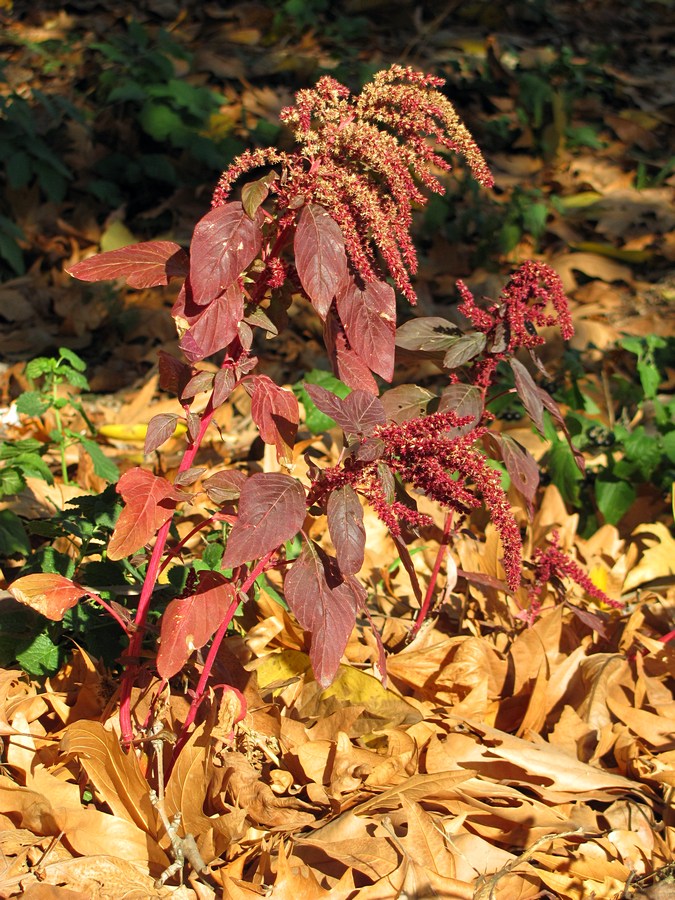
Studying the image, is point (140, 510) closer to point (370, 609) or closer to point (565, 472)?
point (370, 609)

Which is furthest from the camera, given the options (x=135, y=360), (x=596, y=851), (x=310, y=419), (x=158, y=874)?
(x=135, y=360)

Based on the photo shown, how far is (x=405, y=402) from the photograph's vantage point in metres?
2.12

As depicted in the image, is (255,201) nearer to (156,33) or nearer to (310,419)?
(310,419)

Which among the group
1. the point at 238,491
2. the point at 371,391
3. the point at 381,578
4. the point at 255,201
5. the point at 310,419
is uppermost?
the point at 255,201

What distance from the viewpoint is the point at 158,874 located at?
1744 mm

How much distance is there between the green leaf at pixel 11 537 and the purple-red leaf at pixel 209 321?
3.06 ft

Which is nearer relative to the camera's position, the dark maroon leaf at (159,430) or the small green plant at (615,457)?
the dark maroon leaf at (159,430)

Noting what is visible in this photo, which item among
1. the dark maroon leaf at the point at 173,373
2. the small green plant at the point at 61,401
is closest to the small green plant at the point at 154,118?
the small green plant at the point at 61,401

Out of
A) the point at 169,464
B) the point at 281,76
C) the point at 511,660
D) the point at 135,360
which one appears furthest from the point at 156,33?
the point at 511,660

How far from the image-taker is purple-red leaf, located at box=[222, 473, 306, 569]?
1.49 metres

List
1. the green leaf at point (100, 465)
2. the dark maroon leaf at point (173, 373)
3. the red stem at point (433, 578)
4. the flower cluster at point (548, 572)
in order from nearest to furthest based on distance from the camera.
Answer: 1. the dark maroon leaf at point (173, 373)
2. the red stem at point (433, 578)
3. the flower cluster at point (548, 572)
4. the green leaf at point (100, 465)

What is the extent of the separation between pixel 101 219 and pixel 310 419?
251cm

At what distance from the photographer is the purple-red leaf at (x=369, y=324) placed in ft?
5.63

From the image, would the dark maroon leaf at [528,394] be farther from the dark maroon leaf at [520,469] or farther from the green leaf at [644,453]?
the green leaf at [644,453]
